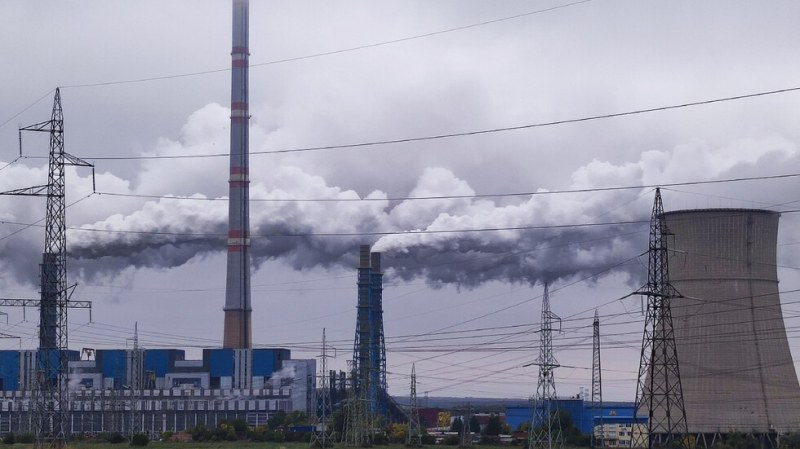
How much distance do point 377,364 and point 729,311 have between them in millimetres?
30220

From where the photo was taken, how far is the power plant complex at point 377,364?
96.5 feet

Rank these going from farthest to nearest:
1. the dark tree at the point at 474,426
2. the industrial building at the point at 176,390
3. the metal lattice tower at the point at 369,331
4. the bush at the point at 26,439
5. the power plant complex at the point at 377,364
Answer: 1. the industrial building at the point at 176,390
2. the dark tree at the point at 474,426
3. the metal lattice tower at the point at 369,331
4. the bush at the point at 26,439
5. the power plant complex at the point at 377,364

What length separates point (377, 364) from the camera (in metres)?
64.9

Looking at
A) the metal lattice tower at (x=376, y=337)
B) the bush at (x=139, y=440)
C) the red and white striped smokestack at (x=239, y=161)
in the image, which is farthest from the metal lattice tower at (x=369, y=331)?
the bush at (x=139, y=440)

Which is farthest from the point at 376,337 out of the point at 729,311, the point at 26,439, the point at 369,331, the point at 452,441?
the point at 729,311

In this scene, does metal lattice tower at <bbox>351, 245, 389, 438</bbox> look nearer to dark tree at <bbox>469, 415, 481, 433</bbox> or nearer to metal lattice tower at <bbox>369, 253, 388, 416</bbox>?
metal lattice tower at <bbox>369, 253, 388, 416</bbox>

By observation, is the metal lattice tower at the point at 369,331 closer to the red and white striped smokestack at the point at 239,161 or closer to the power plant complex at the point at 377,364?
the power plant complex at the point at 377,364

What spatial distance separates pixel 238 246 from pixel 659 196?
3755cm

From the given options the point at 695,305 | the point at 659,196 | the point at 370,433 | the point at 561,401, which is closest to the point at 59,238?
the point at 659,196

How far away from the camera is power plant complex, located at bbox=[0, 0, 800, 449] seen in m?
29.4

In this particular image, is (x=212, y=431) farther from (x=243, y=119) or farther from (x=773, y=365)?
(x=773, y=365)

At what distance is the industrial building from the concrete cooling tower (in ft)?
122

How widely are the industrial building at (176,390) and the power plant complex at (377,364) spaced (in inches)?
3.9

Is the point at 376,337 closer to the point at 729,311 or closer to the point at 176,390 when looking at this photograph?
the point at 176,390
